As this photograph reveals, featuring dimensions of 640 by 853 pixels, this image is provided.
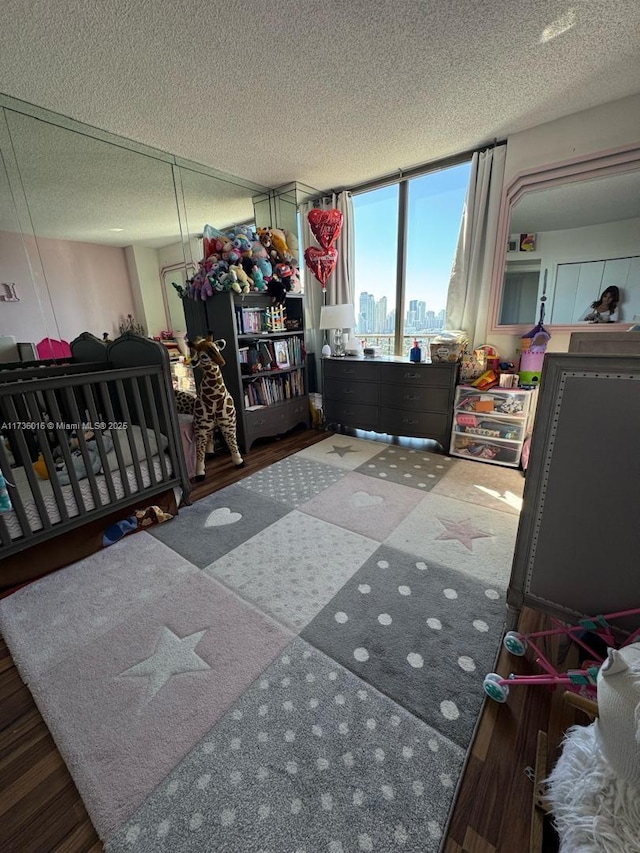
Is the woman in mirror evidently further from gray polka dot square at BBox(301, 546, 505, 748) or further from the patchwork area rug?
gray polka dot square at BBox(301, 546, 505, 748)

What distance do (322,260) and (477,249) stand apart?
4.47 ft

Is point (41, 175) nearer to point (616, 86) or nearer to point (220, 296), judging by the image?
point (220, 296)

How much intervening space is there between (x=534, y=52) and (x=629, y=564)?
2.43 metres

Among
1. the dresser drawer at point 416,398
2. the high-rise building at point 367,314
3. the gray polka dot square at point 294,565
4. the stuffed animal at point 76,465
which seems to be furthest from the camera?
the high-rise building at point 367,314

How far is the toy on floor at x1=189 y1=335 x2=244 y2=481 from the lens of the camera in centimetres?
270

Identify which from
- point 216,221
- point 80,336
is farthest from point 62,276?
point 216,221

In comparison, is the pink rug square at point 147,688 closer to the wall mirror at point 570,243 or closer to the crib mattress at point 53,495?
the crib mattress at point 53,495

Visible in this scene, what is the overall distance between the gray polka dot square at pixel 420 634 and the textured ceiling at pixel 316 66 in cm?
251

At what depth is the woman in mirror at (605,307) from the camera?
7.98ft

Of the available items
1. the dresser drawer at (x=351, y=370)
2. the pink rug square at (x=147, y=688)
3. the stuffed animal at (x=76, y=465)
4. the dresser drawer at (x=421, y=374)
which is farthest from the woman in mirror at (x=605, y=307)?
the stuffed animal at (x=76, y=465)

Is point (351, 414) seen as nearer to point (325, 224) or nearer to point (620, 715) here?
point (325, 224)

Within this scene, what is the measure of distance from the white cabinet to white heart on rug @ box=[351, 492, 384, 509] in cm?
105

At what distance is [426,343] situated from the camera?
3424 mm

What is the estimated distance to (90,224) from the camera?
2701mm
